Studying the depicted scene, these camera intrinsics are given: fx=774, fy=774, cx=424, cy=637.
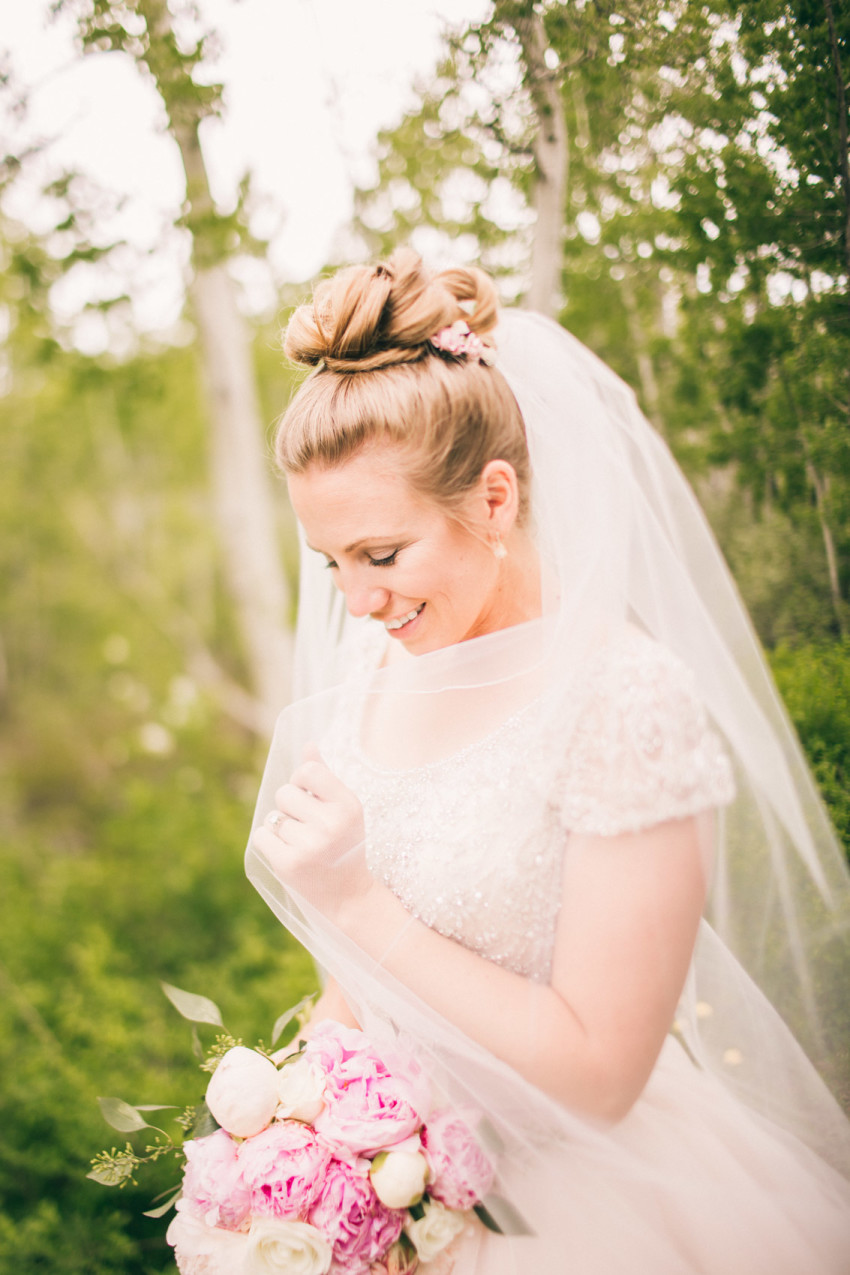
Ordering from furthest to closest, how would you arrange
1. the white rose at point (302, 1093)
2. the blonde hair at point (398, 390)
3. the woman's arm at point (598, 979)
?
the blonde hair at point (398, 390)
the white rose at point (302, 1093)
the woman's arm at point (598, 979)

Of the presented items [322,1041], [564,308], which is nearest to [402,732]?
[322,1041]

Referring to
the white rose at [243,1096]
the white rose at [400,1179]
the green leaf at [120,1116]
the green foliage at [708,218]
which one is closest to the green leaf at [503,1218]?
the white rose at [400,1179]

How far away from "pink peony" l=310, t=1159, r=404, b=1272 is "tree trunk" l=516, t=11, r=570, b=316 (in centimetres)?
206

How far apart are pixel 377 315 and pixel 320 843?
3.00ft

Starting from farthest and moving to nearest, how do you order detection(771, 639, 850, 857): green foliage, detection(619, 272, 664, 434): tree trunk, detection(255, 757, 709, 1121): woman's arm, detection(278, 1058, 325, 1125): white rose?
1. detection(619, 272, 664, 434): tree trunk
2. detection(771, 639, 850, 857): green foliage
3. detection(278, 1058, 325, 1125): white rose
4. detection(255, 757, 709, 1121): woman's arm

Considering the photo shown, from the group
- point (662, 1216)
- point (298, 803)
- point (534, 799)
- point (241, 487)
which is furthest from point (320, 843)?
point (241, 487)

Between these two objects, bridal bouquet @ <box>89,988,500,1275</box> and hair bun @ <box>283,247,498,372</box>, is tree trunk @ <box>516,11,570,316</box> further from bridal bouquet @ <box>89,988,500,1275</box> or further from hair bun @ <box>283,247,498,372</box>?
bridal bouquet @ <box>89,988,500,1275</box>

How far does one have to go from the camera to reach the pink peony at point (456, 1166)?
117 centimetres

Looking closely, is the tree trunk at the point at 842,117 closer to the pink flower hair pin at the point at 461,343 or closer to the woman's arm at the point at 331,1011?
the pink flower hair pin at the point at 461,343

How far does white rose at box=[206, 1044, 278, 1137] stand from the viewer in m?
1.22

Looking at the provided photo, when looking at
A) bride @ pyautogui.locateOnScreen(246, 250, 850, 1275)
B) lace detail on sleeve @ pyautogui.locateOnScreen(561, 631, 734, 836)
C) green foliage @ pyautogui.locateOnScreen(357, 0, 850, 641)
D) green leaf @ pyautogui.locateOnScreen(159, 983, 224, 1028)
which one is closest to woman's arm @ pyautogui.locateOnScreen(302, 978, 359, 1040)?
bride @ pyautogui.locateOnScreen(246, 250, 850, 1275)

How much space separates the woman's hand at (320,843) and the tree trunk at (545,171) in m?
1.55

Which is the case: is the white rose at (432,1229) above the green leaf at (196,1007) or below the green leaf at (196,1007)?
below

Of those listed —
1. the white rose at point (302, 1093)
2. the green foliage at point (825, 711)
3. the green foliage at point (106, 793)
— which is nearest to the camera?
the white rose at point (302, 1093)
